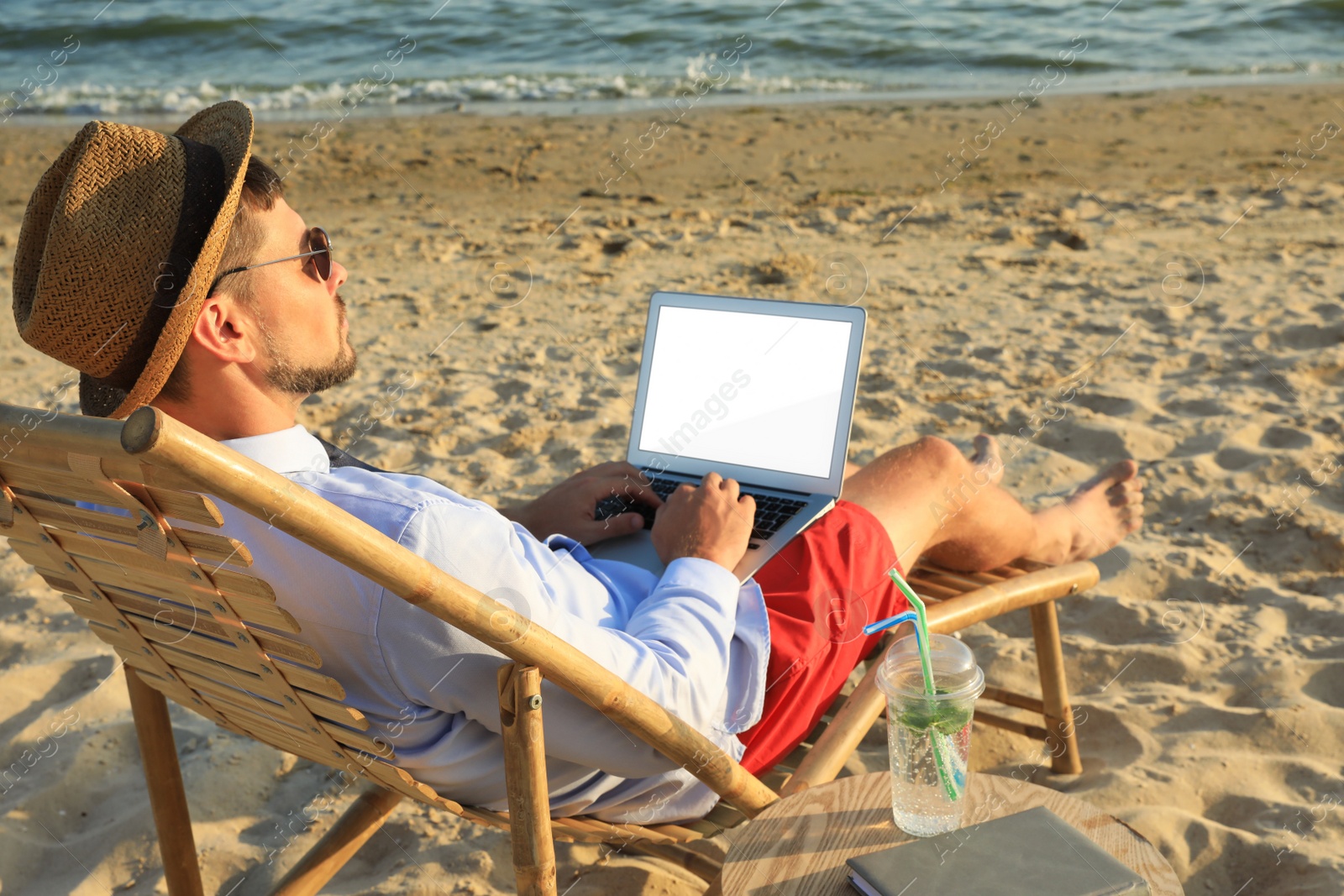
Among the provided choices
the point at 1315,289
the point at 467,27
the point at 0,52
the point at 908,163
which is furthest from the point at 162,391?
the point at 0,52

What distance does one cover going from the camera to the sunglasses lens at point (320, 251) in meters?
1.72

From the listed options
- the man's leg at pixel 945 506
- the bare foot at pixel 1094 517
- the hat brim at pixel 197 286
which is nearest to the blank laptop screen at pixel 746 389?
the man's leg at pixel 945 506

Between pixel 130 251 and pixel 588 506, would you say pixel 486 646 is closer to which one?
pixel 130 251

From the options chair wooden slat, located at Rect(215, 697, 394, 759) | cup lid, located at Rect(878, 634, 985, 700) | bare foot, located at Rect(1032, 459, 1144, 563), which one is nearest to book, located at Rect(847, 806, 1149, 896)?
cup lid, located at Rect(878, 634, 985, 700)

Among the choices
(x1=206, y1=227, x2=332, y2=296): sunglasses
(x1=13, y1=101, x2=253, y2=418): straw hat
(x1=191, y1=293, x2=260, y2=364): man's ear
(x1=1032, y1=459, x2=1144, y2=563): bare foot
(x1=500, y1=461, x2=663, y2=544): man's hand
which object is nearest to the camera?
(x1=13, y1=101, x2=253, y2=418): straw hat

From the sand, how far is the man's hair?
3.64ft

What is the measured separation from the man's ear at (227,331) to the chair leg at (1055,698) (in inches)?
64.2

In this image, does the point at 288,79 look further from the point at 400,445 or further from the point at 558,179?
the point at 400,445

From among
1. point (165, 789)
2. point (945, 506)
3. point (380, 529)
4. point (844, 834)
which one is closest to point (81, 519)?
point (380, 529)

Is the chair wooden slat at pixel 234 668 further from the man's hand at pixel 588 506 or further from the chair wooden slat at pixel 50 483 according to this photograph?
the man's hand at pixel 588 506

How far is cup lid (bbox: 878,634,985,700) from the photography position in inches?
53.4

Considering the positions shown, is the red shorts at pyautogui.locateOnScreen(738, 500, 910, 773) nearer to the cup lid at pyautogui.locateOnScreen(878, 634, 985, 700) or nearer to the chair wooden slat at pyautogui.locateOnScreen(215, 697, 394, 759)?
the cup lid at pyautogui.locateOnScreen(878, 634, 985, 700)

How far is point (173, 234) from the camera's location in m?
1.47

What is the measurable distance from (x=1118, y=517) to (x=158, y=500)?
2.41 metres
